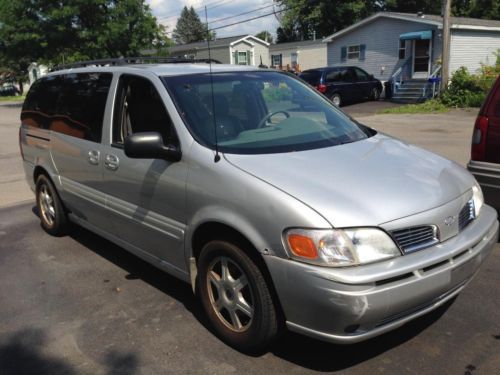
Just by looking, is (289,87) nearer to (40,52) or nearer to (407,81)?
(407,81)

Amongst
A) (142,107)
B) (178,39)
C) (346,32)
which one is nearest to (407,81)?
(346,32)

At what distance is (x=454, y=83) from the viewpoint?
734 inches

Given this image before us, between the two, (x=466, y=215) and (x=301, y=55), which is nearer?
(x=466, y=215)

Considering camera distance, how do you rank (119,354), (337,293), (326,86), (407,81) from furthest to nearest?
(407,81) < (326,86) < (119,354) < (337,293)

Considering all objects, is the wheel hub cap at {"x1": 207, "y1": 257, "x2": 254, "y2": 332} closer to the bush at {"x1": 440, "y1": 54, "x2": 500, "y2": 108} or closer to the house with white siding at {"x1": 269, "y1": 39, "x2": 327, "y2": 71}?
the bush at {"x1": 440, "y1": 54, "x2": 500, "y2": 108}

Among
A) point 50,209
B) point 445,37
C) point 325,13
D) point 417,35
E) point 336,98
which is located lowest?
point 336,98

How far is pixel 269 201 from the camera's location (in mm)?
2693

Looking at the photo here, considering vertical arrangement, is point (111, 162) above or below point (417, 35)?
below

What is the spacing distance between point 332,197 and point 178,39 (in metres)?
102

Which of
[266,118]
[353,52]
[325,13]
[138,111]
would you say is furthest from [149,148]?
[325,13]

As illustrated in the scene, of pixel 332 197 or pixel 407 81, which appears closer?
pixel 332 197

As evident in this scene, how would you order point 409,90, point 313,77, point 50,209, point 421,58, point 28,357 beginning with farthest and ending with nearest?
point 421,58 < point 409,90 < point 313,77 < point 50,209 < point 28,357

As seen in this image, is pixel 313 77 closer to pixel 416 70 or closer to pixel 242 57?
pixel 416 70

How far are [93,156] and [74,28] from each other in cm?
2864
